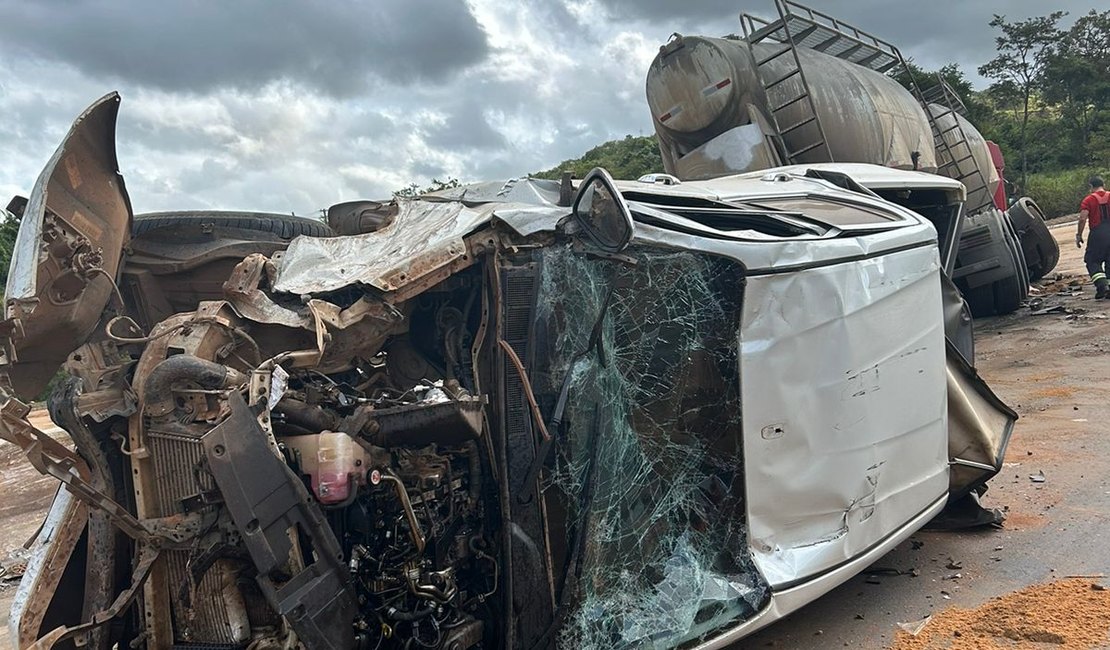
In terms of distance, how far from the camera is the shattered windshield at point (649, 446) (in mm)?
2719

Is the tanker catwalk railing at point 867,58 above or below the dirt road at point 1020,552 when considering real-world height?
above

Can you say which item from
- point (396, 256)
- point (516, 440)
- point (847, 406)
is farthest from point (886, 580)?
point (396, 256)

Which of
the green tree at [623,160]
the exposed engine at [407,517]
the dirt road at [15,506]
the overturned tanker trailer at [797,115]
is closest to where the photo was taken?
the exposed engine at [407,517]

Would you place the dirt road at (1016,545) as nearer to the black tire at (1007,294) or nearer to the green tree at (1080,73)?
the black tire at (1007,294)

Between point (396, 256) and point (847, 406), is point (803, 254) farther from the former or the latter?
point (396, 256)

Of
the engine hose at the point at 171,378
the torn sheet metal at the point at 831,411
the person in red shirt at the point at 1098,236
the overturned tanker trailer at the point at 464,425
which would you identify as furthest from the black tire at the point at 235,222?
the person in red shirt at the point at 1098,236

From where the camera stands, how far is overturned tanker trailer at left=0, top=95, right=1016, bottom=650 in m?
2.28

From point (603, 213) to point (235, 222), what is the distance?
2033 millimetres

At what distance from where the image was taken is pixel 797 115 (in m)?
7.77

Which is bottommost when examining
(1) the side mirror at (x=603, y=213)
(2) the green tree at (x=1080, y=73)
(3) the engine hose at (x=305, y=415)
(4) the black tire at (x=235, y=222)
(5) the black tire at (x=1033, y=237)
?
(5) the black tire at (x=1033, y=237)

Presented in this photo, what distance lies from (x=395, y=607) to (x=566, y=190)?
179 cm

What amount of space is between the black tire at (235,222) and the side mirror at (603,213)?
1.89 meters

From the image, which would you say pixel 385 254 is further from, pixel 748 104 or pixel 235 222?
pixel 748 104

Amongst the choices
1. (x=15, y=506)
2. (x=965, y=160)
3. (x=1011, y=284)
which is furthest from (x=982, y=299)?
(x=15, y=506)
